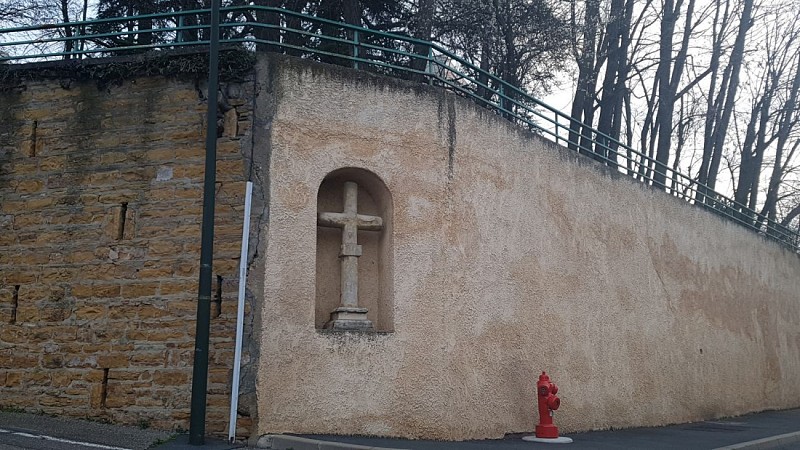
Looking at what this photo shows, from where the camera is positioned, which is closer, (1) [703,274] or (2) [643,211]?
(2) [643,211]

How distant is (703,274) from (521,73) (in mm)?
5630

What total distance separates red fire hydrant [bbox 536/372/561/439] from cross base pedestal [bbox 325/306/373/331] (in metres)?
2.43

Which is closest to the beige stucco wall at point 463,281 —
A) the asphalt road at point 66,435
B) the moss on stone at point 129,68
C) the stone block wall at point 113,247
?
the moss on stone at point 129,68

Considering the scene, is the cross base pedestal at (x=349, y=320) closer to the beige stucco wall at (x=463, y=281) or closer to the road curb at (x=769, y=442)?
the beige stucco wall at (x=463, y=281)


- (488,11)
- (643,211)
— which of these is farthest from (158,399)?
(488,11)

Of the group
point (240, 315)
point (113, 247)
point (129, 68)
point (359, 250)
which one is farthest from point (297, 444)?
point (129, 68)

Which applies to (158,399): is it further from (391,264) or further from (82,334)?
(391,264)

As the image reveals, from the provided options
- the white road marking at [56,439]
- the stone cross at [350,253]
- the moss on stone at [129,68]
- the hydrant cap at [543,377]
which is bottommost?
the white road marking at [56,439]

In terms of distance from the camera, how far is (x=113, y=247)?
10.4m

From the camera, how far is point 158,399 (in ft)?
32.2

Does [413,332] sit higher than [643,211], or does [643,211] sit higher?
[643,211]

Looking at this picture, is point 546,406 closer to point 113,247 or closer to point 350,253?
point 350,253

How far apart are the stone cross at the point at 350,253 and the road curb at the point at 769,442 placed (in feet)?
16.6

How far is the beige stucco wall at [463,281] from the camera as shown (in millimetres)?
10023
